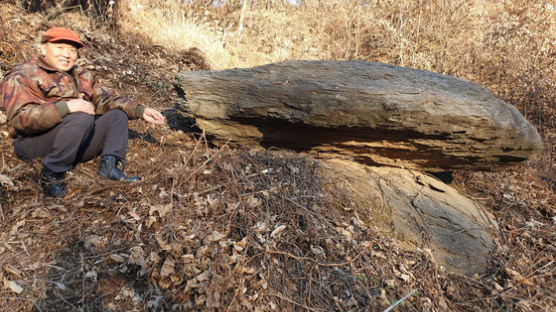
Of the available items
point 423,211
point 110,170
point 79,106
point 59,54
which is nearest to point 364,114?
point 423,211

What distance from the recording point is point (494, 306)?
2449 millimetres

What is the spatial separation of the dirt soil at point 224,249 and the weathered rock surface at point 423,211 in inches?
5.7

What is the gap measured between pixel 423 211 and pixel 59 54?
12.8ft

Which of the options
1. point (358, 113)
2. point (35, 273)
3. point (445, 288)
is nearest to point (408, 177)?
point (358, 113)

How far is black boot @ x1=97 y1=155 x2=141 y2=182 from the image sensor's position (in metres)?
2.84

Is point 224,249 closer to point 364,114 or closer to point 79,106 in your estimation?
point 79,106

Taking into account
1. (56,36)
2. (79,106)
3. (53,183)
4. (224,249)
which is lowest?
(224,249)

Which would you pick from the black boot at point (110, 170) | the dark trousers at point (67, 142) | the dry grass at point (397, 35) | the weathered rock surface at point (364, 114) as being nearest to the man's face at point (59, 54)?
the dark trousers at point (67, 142)

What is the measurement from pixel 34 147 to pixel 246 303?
238 cm

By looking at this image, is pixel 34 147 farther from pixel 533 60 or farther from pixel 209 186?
pixel 533 60

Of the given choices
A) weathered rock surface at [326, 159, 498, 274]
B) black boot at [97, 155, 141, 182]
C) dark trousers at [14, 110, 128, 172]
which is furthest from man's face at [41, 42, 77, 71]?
weathered rock surface at [326, 159, 498, 274]

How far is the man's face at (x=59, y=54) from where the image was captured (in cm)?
274

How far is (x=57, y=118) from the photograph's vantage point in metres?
2.62

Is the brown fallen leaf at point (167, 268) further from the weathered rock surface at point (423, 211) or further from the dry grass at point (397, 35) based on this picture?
the dry grass at point (397, 35)
